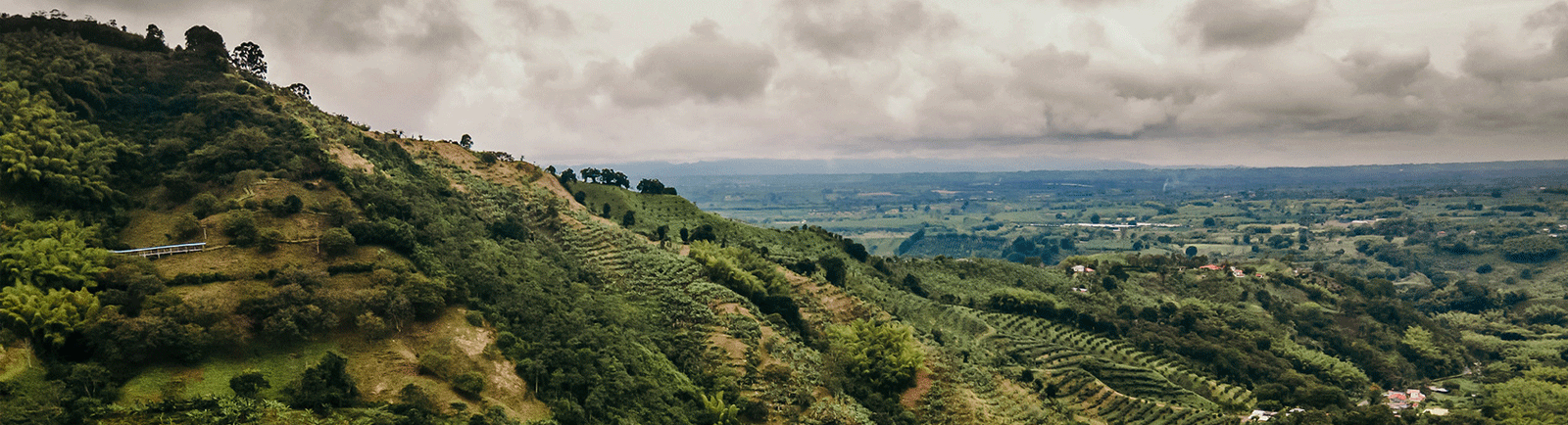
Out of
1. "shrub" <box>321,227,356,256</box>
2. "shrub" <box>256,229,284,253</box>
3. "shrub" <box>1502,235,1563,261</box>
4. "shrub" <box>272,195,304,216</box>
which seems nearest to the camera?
"shrub" <box>256,229,284,253</box>

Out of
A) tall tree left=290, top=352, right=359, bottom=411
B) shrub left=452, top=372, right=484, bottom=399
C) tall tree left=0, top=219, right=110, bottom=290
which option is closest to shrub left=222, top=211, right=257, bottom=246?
tall tree left=0, top=219, right=110, bottom=290

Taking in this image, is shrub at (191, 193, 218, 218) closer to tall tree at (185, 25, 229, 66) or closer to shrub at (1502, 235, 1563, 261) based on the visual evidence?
tall tree at (185, 25, 229, 66)

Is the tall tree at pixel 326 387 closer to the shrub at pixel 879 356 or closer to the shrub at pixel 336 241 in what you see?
the shrub at pixel 336 241

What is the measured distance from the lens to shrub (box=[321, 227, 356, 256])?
1750 inches

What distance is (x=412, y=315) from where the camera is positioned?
138ft

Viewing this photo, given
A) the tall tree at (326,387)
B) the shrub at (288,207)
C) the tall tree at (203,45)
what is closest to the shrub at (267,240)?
the shrub at (288,207)

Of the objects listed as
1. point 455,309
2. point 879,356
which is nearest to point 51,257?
point 455,309

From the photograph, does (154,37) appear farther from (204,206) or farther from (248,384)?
(248,384)

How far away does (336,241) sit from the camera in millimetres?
44469

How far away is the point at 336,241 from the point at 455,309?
→ 7495 millimetres

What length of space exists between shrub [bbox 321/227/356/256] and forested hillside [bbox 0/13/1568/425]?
0.16 m

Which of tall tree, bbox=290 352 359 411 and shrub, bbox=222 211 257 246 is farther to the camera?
shrub, bbox=222 211 257 246

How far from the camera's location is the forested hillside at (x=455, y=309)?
115ft

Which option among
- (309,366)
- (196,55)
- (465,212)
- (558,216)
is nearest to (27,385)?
(309,366)
